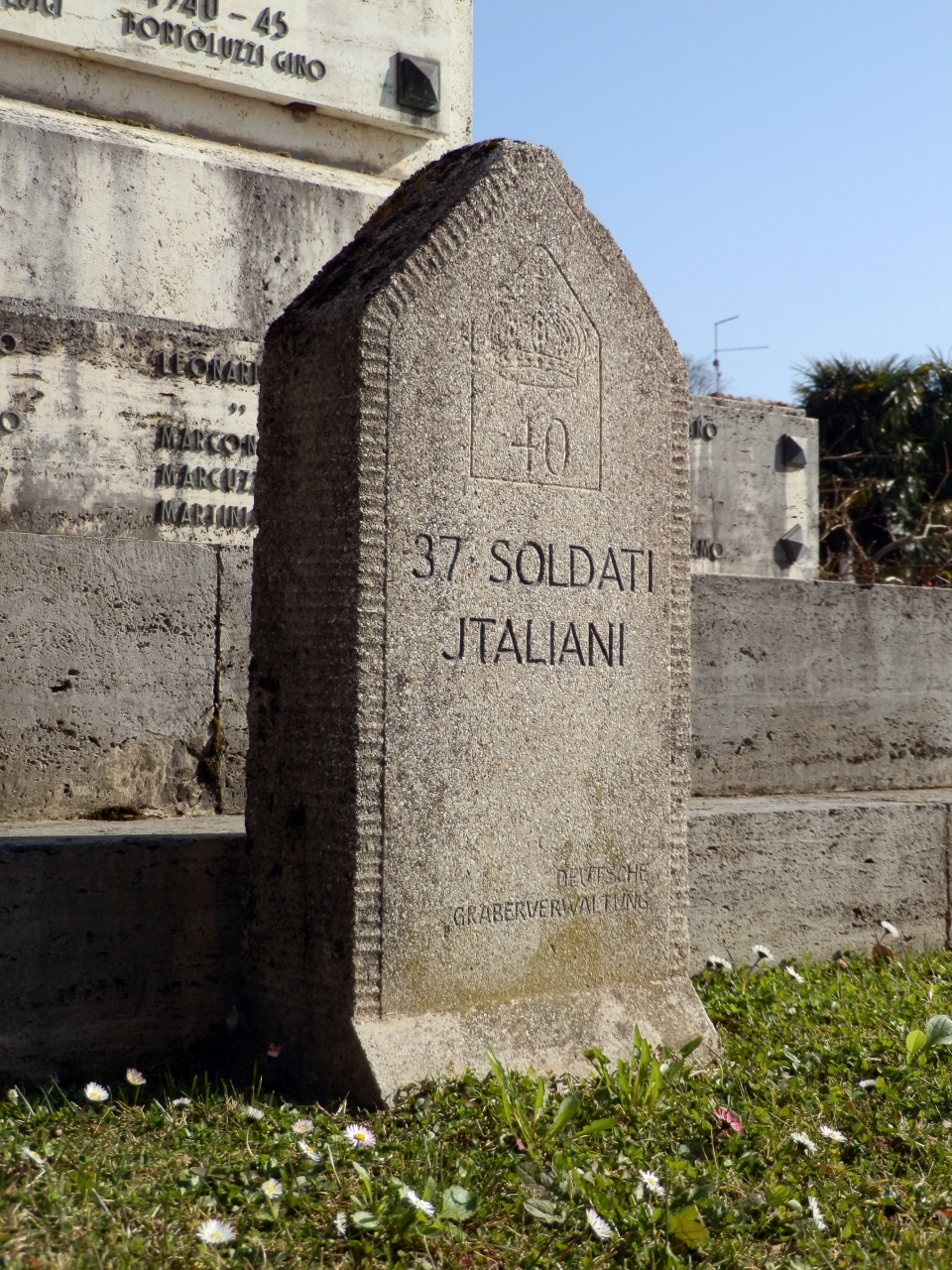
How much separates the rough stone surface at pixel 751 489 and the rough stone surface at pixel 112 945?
134 inches

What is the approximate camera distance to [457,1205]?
239 centimetres

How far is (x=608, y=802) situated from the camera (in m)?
3.37

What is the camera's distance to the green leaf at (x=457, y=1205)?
2361 mm

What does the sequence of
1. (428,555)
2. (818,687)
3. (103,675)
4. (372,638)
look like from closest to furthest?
(372,638)
(428,555)
(103,675)
(818,687)

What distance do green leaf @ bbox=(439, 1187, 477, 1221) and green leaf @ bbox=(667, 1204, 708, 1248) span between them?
0.35 m

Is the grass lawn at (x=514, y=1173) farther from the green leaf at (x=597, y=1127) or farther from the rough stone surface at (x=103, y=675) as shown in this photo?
the rough stone surface at (x=103, y=675)

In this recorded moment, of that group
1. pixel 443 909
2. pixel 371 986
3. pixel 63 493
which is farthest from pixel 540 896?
pixel 63 493

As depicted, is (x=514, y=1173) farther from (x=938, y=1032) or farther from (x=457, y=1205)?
(x=938, y=1032)

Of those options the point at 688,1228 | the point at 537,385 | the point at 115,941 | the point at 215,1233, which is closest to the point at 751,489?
the point at 537,385

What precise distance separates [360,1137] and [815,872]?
232 centimetres

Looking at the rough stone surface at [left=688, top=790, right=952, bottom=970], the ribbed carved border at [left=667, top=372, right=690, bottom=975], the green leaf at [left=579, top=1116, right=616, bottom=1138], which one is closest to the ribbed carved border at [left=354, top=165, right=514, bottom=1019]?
the green leaf at [left=579, top=1116, right=616, bottom=1138]

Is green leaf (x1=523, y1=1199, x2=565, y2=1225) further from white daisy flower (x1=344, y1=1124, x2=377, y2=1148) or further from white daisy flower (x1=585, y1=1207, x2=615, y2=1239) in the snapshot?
white daisy flower (x1=344, y1=1124, x2=377, y2=1148)

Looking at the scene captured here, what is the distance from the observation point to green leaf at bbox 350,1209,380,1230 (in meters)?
2.27

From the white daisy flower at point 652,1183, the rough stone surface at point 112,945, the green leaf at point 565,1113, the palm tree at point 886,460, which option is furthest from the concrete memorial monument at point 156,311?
the palm tree at point 886,460
